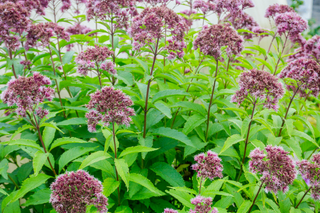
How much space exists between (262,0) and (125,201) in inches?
405

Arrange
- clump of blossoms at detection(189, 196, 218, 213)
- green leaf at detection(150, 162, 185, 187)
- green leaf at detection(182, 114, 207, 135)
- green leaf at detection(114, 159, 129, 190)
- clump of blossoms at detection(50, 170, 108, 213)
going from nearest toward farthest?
clump of blossoms at detection(50, 170, 108, 213) < clump of blossoms at detection(189, 196, 218, 213) < green leaf at detection(114, 159, 129, 190) < green leaf at detection(150, 162, 185, 187) < green leaf at detection(182, 114, 207, 135)

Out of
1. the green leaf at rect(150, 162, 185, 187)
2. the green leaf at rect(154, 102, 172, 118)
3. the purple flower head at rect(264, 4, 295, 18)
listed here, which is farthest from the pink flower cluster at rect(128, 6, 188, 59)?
the purple flower head at rect(264, 4, 295, 18)

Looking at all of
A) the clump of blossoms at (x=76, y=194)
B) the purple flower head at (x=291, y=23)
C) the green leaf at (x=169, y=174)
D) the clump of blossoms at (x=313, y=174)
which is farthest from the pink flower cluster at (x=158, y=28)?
the purple flower head at (x=291, y=23)

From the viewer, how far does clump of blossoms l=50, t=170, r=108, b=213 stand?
1410 mm

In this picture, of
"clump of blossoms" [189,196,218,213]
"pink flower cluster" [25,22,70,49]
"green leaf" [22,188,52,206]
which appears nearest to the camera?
"clump of blossoms" [189,196,218,213]

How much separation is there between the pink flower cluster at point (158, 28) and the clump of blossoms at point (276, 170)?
1.45 meters

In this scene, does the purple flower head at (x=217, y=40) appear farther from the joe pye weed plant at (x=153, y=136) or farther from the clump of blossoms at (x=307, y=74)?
the clump of blossoms at (x=307, y=74)

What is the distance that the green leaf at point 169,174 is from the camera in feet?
7.32

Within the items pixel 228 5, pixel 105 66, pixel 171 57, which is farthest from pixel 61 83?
pixel 228 5

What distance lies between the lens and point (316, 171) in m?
1.85

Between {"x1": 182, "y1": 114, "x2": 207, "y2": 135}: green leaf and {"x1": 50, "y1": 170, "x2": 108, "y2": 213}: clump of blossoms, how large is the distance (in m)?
1.15

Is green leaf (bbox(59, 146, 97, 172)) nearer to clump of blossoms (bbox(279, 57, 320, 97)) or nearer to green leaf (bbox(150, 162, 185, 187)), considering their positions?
green leaf (bbox(150, 162, 185, 187))

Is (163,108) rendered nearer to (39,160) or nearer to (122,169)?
(122,169)

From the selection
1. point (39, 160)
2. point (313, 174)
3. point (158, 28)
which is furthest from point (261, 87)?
point (39, 160)
